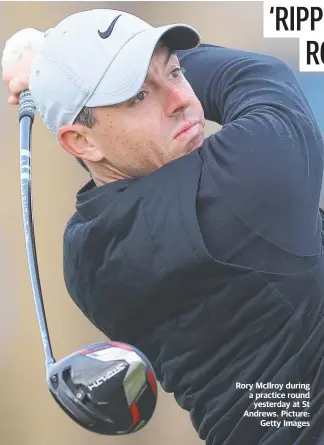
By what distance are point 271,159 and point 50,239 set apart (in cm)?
35

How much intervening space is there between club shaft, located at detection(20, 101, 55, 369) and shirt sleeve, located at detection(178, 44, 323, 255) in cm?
29

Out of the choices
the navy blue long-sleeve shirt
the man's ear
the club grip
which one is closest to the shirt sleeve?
the navy blue long-sleeve shirt

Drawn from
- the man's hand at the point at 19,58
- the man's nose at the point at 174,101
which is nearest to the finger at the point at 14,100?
the man's hand at the point at 19,58

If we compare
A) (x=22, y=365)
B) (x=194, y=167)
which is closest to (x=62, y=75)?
(x=194, y=167)

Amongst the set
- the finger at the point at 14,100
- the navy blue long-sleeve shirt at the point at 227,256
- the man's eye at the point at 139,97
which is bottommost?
the navy blue long-sleeve shirt at the point at 227,256

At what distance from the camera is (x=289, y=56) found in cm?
108

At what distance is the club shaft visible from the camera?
1077mm

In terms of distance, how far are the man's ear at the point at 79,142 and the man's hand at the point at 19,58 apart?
0.14 m

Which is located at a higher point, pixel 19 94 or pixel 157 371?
pixel 19 94

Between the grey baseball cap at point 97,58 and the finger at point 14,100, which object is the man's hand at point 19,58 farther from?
the grey baseball cap at point 97,58

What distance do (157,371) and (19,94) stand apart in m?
0.39

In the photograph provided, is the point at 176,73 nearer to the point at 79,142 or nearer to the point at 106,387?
the point at 79,142

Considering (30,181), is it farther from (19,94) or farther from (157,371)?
(157,371)

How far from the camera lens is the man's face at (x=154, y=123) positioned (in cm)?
89
